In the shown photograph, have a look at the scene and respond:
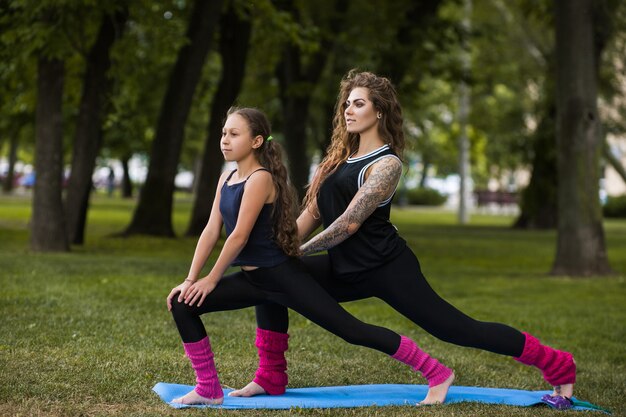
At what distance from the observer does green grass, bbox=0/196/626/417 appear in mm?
6289

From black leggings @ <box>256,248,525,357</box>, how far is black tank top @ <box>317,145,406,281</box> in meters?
0.06

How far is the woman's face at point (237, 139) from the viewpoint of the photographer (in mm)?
6005

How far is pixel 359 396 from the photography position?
6.55 metres

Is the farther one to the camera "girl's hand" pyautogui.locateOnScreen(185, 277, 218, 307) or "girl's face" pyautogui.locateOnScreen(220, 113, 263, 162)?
"girl's face" pyautogui.locateOnScreen(220, 113, 263, 162)

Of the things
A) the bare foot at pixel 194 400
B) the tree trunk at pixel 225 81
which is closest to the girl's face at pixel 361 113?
the bare foot at pixel 194 400

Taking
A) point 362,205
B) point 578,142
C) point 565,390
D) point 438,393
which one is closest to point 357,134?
point 362,205

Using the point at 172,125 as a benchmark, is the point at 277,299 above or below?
below

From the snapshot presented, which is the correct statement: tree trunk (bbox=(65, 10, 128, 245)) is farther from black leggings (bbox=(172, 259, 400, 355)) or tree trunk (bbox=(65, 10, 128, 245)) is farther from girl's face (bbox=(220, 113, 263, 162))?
black leggings (bbox=(172, 259, 400, 355))

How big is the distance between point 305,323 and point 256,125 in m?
4.43

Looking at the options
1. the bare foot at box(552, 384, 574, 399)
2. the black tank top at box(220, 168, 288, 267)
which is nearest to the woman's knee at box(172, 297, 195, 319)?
the black tank top at box(220, 168, 288, 267)

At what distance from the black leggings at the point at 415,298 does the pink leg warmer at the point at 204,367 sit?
718 mm

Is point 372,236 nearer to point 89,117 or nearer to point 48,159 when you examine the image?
point 48,159

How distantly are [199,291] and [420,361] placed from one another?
1.31 meters

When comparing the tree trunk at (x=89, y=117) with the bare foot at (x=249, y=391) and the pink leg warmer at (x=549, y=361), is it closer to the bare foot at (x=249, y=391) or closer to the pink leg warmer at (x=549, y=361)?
the bare foot at (x=249, y=391)
